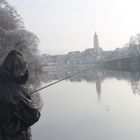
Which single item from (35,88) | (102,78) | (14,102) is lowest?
(102,78)

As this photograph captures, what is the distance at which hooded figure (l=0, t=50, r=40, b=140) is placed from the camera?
2684 millimetres

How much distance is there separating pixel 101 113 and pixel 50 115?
2.45 m

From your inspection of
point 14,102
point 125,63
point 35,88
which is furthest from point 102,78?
point 14,102

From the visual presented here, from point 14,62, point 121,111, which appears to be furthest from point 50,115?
point 14,62

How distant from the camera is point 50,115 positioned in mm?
14938

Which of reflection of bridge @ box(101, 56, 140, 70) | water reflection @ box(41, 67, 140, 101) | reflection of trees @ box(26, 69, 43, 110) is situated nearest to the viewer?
reflection of trees @ box(26, 69, 43, 110)

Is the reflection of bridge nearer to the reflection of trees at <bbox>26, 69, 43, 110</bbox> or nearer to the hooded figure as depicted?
the reflection of trees at <bbox>26, 69, 43, 110</bbox>


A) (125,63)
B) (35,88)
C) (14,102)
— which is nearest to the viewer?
(14,102)

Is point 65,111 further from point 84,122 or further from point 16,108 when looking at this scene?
point 16,108

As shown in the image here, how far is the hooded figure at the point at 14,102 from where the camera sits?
268 cm

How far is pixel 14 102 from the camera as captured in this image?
2.67 m

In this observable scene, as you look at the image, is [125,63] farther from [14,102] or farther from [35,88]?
[14,102]

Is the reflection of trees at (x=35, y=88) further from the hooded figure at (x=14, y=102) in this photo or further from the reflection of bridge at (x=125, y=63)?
the reflection of bridge at (x=125, y=63)

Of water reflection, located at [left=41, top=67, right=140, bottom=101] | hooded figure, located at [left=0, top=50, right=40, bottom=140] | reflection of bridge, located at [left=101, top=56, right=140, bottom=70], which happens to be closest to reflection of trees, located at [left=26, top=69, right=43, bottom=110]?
water reflection, located at [left=41, top=67, right=140, bottom=101]
